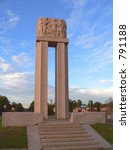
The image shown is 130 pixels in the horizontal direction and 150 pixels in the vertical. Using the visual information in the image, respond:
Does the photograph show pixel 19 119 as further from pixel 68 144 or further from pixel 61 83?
pixel 61 83

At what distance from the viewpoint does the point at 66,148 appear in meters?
11.7

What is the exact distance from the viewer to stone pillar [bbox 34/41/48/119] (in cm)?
1834

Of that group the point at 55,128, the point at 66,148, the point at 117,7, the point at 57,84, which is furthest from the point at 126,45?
the point at 57,84

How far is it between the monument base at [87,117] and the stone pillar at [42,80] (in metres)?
2.93

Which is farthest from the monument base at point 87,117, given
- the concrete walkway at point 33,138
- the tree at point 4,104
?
the tree at point 4,104

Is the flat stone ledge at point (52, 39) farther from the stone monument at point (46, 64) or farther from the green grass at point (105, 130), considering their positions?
the green grass at point (105, 130)

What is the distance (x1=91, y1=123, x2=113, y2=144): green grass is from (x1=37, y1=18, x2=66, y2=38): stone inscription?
6.46 m

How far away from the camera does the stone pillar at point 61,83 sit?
18.7 m

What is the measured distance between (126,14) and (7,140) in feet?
36.5

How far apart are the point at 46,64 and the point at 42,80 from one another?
1.05 m

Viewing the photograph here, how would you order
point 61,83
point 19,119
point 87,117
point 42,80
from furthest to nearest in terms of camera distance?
point 61,83 < point 42,80 < point 87,117 < point 19,119

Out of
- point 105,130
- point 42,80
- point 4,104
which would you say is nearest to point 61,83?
point 42,80

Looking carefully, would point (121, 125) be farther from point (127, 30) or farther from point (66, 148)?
point (66, 148)

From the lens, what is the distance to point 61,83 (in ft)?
61.5
